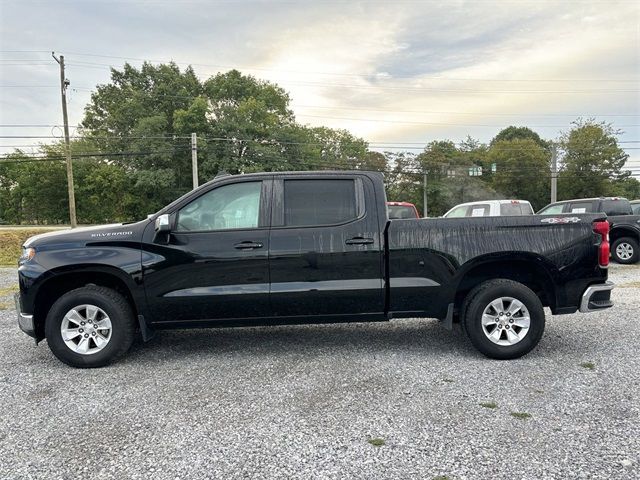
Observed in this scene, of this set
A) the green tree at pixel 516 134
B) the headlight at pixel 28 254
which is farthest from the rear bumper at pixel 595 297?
the green tree at pixel 516 134

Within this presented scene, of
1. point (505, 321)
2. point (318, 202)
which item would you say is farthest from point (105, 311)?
point (505, 321)

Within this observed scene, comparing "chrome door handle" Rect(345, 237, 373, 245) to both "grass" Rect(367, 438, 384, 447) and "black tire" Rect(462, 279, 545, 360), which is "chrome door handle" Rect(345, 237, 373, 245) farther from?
"grass" Rect(367, 438, 384, 447)

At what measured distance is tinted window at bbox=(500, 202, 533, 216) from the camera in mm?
10508

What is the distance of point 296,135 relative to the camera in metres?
40.2

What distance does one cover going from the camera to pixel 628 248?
459 inches

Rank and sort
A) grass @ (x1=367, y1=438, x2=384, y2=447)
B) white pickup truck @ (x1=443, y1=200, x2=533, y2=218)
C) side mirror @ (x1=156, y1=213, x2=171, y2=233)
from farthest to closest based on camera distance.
Result: white pickup truck @ (x1=443, y1=200, x2=533, y2=218) < side mirror @ (x1=156, y1=213, x2=171, y2=233) < grass @ (x1=367, y1=438, x2=384, y2=447)

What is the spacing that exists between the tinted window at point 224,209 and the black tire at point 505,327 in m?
2.26

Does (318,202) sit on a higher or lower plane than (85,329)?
higher

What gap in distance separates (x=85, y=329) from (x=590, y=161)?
49.7 m

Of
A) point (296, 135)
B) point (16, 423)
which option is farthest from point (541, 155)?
point (16, 423)

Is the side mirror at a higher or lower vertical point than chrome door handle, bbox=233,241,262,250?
higher

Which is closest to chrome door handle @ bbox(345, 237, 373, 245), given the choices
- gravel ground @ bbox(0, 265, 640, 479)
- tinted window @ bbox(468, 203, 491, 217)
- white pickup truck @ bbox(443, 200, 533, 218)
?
gravel ground @ bbox(0, 265, 640, 479)

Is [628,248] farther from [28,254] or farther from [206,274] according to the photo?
[28,254]

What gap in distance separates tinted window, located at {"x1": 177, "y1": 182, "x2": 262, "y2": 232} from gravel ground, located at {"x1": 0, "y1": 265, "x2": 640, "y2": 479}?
1.33m
